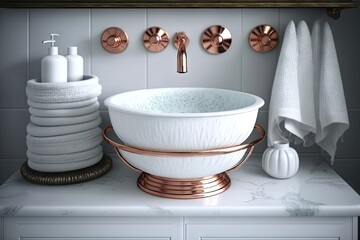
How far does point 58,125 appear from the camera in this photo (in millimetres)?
1147

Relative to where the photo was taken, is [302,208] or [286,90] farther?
[286,90]

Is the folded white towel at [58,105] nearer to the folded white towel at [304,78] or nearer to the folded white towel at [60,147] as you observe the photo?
the folded white towel at [60,147]

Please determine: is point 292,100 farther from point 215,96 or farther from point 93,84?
point 93,84

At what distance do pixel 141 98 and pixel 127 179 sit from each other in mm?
235

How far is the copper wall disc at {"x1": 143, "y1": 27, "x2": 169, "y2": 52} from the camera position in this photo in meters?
1.34

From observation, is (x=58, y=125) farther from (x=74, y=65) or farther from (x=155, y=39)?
(x=155, y=39)

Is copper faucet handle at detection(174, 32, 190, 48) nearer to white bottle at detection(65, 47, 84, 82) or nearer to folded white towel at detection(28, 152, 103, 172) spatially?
white bottle at detection(65, 47, 84, 82)

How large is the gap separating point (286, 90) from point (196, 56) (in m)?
0.30

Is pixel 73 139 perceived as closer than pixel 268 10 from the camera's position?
Yes

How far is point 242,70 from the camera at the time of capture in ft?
4.52

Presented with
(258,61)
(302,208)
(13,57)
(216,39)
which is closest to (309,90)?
(258,61)

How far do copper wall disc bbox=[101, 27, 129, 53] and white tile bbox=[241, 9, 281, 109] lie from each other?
37 centimetres

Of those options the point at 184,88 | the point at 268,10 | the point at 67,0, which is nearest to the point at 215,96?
the point at 184,88

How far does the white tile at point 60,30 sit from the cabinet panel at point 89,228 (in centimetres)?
54
